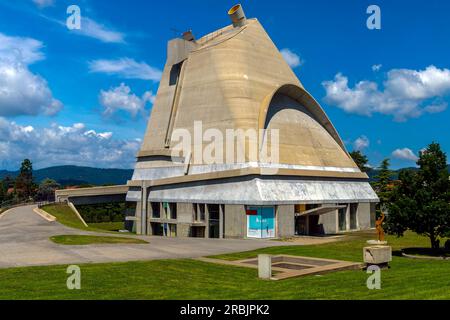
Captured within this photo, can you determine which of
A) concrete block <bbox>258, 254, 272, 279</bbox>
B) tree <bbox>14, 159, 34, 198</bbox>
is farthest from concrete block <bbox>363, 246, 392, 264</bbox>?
tree <bbox>14, 159, 34, 198</bbox>

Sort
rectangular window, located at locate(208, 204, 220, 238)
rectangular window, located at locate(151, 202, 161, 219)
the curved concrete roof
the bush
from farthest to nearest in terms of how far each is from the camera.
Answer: the bush, rectangular window, located at locate(151, 202, 161, 219), the curved concrete roof, rectangular window, located at locate(208, 204, 220, 238)

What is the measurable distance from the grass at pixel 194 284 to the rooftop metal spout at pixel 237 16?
48945 millimetres

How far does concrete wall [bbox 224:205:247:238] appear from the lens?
44.5 metres

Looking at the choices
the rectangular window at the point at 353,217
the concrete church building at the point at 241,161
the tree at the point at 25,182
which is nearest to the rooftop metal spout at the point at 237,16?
the concrete church building at the point at 241,161

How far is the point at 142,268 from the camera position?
68.2 ft

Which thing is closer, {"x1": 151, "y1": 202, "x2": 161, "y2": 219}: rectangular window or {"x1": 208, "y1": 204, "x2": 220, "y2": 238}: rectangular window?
{"x1": 208, "y1": 204, "x2": 220, "y2": 238}: rectangular window

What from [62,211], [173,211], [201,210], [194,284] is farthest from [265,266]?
[62,211]

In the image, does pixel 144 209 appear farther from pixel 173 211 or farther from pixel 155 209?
pixel 173 211

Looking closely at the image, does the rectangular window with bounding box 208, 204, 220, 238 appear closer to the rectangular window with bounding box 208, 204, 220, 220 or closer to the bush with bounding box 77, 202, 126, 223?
the rectangular window with bounding box 208, 204, 220, 220

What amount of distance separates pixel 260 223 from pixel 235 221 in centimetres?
286

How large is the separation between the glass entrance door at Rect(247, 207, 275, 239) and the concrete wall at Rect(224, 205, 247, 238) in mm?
533

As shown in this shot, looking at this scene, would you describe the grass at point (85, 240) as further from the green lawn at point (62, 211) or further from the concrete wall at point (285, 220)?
the green lawn at point (62, 211)
